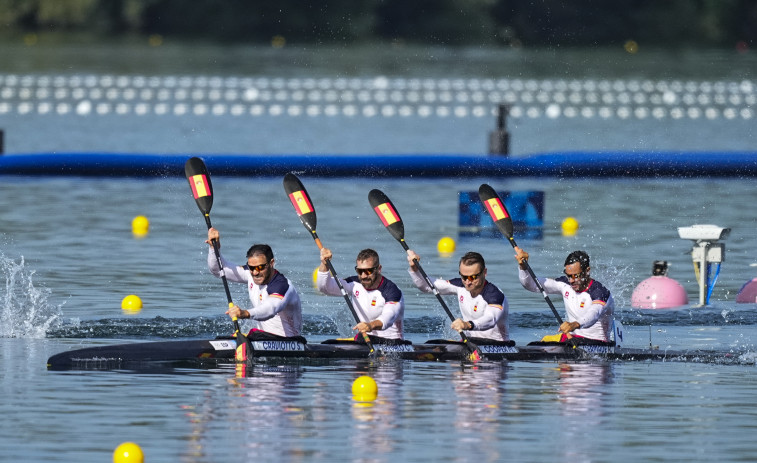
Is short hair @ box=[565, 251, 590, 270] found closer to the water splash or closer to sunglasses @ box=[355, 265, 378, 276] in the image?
sunglasses @ box=[355, 265, 378, 276]

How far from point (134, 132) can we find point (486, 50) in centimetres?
3917

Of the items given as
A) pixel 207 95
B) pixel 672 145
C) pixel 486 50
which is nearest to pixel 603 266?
pixel 672 145

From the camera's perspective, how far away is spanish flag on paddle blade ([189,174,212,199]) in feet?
47.8

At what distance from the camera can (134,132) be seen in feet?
125

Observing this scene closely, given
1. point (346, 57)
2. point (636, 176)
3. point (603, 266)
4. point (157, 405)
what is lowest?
point (157, 405)

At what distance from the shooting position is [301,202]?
14.6 m

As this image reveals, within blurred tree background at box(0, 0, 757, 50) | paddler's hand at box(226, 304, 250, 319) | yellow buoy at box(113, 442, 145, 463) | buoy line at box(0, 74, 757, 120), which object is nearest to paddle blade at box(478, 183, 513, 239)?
paddler's hand at box(226, 304, 250, 319)

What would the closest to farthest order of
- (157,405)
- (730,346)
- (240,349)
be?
(157,405) < (240,349) < (730,346)

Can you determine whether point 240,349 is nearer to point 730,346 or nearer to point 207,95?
point 730,346

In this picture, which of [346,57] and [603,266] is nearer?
[603,266]

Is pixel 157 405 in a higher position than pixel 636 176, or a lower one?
lower

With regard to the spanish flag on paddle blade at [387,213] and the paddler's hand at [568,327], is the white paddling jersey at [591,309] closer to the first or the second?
the paddler's hand at [568,327]

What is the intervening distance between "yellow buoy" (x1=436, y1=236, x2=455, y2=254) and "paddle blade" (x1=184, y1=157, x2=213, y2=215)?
581 centimetres

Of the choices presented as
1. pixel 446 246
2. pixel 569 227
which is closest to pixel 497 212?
pixel 446 246
